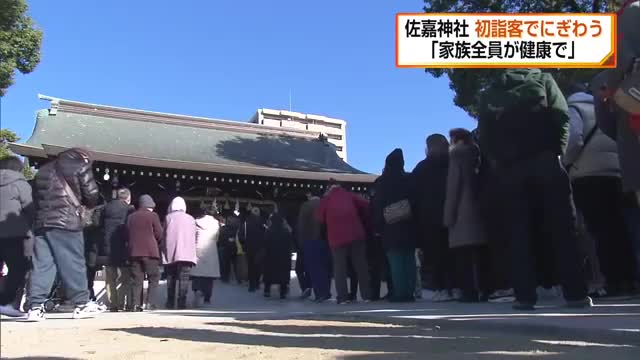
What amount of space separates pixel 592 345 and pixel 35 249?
4.63 meters

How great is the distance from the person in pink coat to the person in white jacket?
0.26m

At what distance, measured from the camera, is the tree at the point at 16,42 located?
12195 millimetres

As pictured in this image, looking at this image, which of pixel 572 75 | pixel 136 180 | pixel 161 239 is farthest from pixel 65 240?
pixel 572 75

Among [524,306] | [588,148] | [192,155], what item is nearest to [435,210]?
[588,148]

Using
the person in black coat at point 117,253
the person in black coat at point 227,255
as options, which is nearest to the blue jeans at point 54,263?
the person in black coat at point 117,253

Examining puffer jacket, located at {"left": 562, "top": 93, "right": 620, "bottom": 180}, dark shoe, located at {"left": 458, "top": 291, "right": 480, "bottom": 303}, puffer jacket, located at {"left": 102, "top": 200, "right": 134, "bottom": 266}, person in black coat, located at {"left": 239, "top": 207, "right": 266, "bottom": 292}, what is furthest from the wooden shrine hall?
puffer jacket, located at {"left": 562, "top": 93, "right": 620, "bottom": 180}

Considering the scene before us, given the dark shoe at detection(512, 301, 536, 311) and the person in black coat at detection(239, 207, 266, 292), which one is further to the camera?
the person in black coat at detection(239, 207, 266, 292)

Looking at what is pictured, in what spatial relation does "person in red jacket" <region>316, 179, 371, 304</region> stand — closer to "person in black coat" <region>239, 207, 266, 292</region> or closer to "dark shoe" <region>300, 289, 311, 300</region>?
"dark shoe" <region>300, 289, 311, 300</region>

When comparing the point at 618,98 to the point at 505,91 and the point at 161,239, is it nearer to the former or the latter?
the point at 505,91

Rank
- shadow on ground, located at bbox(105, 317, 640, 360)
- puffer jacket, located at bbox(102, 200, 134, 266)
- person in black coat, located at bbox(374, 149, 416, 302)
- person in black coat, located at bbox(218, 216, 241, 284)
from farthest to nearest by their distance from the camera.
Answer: person in black coat, located at bbox(218, 216, 241, 284)
puffer jacket, located at bbox(102, 200, 134, 266)
person in black coat, located at bbox(374, 149, 416, 302)
shadow on ground, located at bbox(105, 317, 640, 360)

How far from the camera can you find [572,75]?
38.5 feet

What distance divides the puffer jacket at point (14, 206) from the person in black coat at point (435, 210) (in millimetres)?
3999

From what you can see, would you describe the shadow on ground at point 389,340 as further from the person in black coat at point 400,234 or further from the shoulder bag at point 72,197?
the person in black coat at point 400,234

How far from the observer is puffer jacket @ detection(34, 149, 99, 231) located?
18.0 feet
